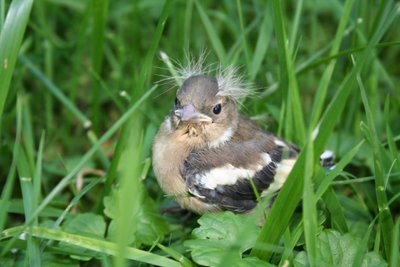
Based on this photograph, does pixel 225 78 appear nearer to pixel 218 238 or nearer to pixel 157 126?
pixel 157 126

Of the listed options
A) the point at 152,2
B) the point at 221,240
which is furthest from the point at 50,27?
the point at 221,240

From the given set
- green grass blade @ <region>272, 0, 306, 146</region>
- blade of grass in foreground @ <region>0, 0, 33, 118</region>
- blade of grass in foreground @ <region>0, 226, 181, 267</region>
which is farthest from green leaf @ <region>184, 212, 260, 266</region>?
blade of grass in foreground @ <region>0, 0, 33, 118</region>

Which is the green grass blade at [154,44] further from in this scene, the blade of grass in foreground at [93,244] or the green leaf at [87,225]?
the blade of grass in foreground at [93,244]

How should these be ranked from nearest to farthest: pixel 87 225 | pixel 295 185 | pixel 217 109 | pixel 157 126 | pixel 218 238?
pixel 295 185 → pixel 218 238 → pixel 87 225 → pixel 217 109 → pixel 157 126

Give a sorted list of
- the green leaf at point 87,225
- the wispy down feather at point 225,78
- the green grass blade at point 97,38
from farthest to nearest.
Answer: the green grass blade at point 97,38
the wispy down feather at point 225,78
the green leaf at point 87,225

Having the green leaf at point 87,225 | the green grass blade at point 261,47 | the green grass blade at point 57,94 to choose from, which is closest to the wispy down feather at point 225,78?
the green grass blade at point 261,47

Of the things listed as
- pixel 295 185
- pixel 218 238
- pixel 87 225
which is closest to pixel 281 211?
pixel 295 185

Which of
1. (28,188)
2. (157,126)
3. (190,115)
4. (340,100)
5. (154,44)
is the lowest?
(28,188)
